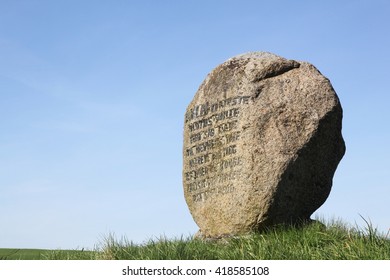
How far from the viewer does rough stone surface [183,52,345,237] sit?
9.61 m

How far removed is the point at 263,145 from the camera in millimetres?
9656

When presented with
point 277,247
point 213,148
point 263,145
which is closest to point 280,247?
point 277,247

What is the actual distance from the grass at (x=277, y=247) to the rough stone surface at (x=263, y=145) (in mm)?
489

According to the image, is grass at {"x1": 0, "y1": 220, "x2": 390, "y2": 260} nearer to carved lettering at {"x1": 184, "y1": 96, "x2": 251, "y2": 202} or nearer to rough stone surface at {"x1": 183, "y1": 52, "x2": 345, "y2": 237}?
rough stone surface at {"x1": 183, "y1": 52, "x2": 345, "y2": 237}

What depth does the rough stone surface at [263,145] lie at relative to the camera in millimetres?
9609

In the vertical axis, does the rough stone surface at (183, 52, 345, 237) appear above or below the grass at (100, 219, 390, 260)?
above

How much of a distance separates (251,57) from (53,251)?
4890 millimetres

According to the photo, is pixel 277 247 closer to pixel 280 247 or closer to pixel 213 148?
pixel 280 247

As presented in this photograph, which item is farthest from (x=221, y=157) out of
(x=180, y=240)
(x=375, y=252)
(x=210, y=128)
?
(x=375, y=252)

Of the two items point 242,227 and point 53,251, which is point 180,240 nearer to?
point 242,227

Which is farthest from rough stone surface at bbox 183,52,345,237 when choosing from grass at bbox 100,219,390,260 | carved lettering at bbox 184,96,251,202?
grass at bbox 100,219,390,260

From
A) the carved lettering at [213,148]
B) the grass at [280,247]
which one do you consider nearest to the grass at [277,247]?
the grass at [280,247]

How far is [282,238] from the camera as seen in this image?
8.94 meters

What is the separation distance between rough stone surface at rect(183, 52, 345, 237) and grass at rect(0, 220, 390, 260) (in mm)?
489
